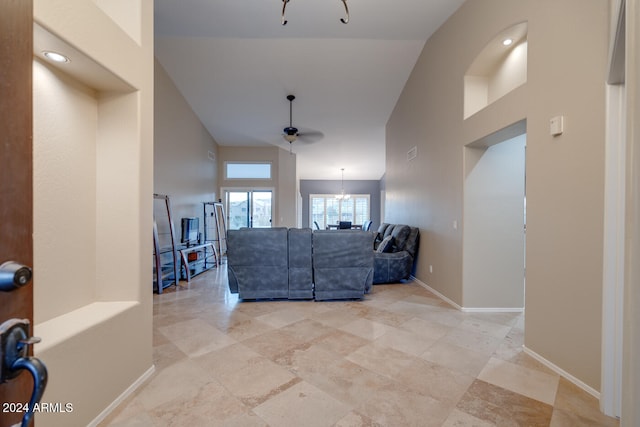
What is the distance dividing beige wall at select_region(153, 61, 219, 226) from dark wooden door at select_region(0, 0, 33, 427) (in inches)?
172

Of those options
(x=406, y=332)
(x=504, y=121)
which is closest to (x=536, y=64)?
(x=504, y=121)

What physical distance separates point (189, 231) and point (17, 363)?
518cm

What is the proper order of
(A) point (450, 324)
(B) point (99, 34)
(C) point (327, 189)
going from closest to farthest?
1. (B) point (99, 34)
2. (A) point (450, 324)
3. (C) point (327, 189)

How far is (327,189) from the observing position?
40.3 ft

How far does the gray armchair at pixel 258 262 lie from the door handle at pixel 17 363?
303 cm

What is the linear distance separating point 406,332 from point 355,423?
1.34 metres

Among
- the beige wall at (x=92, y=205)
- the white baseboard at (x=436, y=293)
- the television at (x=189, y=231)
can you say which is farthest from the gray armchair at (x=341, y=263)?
the television at (x=189, y=231)

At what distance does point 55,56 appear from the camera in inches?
57.2

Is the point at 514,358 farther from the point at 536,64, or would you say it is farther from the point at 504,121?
the point at 536,64

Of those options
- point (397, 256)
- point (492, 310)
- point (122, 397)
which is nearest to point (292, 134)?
point (397, 256)

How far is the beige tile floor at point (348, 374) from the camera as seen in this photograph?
161cm

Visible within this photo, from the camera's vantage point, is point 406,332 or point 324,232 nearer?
point 406,332

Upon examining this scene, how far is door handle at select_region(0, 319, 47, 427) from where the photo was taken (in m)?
0.47

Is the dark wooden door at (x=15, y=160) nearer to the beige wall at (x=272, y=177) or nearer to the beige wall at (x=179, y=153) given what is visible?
the beige wall at (x=179, y=153)
